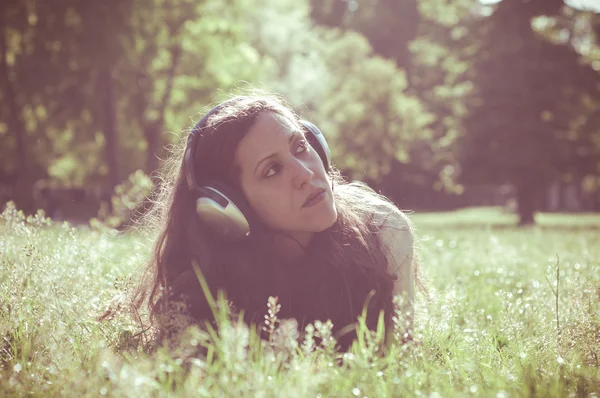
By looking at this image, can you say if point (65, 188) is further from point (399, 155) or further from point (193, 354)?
point (193, 354)

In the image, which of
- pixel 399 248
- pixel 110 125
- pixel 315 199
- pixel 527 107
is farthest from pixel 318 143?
pixel 527 107

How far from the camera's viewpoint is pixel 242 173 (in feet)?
10.6

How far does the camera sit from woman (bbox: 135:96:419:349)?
2.92 metres

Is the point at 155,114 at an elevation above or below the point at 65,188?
above

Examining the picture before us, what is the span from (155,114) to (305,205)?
2145cm

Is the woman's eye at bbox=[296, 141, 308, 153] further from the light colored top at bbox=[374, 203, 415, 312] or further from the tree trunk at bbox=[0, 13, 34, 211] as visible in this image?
the tree trunk at bbox=[0, 13, 34, 211]

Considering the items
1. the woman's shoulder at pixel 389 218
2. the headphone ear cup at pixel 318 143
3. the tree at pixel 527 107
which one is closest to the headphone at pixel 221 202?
the headphone ear cup at pixel 318 143

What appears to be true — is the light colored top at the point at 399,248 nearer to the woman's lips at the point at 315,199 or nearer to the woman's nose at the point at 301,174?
the woman's lips at the point at 315,199

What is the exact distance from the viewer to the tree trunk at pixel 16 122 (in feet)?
64.2

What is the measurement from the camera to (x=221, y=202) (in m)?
2.85

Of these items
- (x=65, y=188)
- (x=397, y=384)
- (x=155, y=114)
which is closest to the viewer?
(x=397, y=384)

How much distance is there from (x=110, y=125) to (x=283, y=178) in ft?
63.7

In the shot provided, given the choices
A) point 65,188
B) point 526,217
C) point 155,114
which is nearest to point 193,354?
point 155,114

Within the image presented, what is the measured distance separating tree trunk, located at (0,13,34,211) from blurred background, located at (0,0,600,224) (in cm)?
7
